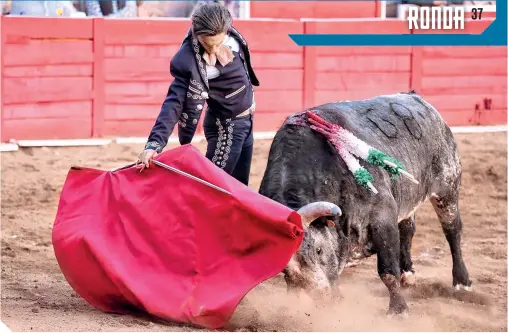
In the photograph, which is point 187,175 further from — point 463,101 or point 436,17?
point 436,17

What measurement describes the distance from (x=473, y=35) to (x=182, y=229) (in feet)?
23.1

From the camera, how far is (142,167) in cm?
439

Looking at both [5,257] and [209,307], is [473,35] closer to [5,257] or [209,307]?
[5,257]

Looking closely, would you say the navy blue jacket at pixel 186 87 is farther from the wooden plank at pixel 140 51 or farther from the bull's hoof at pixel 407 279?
the wooden plank at pixel 140 51

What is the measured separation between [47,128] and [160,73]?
110 cm

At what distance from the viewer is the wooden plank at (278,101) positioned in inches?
377

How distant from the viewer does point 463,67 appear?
1054 cm

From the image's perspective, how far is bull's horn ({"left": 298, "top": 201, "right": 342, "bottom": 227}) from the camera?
4.21 meters

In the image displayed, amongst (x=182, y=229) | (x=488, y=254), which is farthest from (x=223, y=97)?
(x=488, y=254)

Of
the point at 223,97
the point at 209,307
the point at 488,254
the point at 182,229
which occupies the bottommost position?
the point at 488,254

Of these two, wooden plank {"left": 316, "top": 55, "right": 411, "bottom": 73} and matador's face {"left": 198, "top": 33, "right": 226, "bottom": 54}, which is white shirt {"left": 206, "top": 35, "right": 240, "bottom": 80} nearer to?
matador's face {"left": 198, "top": 33, "right": 226, "bottom": 54}

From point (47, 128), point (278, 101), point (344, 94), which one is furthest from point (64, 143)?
point (344, 94)

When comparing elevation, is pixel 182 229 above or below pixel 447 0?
below

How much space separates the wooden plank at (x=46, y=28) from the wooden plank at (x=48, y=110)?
0.53 meters
